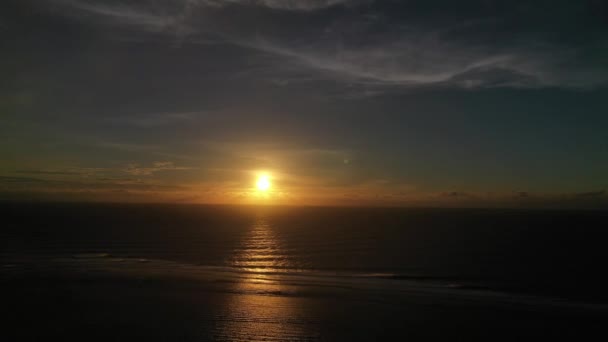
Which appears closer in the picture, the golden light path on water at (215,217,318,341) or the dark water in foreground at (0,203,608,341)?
the golden light path on water at (215,217,318,341)

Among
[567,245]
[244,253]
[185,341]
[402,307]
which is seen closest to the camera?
[185,341]

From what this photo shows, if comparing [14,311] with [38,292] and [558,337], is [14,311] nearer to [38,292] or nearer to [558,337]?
[38,292]

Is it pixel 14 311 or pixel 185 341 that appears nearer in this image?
pixel 185 341

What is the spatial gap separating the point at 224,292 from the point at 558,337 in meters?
25.4

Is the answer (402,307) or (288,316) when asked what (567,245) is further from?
(288,316)

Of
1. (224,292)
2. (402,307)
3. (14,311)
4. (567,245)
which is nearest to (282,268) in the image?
(224,292)

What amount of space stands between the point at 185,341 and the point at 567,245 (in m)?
72.8

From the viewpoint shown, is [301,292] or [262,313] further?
[301,292]

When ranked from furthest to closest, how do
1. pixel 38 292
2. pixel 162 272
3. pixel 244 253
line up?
pixel 244 253
pixel 162 272
pixel 38 292

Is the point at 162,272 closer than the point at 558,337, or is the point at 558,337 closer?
the point at 558,337

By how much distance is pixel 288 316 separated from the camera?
2512cm

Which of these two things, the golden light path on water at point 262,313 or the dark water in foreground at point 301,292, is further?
the dark water in foreground at point 301,292

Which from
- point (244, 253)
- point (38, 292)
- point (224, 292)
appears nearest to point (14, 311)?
point (38, 292)

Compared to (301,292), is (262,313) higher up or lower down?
higher up
